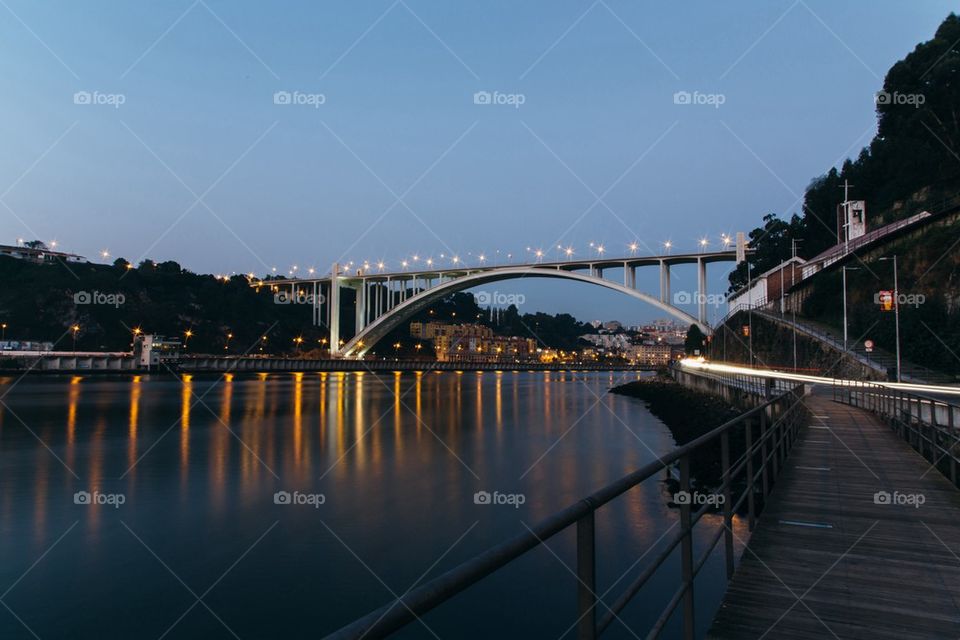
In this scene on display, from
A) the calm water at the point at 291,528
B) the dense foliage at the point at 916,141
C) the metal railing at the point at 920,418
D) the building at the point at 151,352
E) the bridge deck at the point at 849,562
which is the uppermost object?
the dense foliage at the point at 916,141

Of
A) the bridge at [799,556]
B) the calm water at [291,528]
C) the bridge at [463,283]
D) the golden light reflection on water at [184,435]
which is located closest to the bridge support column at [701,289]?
the bridge at [463,283]

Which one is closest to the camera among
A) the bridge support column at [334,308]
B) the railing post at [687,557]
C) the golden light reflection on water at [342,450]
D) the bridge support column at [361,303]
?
the railing post at [687,557]

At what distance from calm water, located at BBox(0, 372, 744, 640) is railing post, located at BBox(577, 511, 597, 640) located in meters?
6.96

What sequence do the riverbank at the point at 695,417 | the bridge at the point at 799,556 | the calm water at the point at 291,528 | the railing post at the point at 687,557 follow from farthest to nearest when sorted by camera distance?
the riverbank at the point at 695,417 → the calm water at the point at 291,528 → the railing post at the point at 687,557 → the bridge at the point at 799,556

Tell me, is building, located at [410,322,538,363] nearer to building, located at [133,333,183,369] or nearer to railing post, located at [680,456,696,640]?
building, located at [133,333,183,369]

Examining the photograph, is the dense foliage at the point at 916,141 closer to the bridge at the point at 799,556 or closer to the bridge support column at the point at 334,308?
the bridge at the point at 799,556

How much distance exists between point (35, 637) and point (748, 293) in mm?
59625

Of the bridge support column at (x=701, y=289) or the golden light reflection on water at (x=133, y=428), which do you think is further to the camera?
the bridge support column at (x=701, y=289)

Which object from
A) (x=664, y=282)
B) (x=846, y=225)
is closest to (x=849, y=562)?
(x=846, y=225)

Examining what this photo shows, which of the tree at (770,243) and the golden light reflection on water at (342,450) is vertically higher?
the tree at (770,243)

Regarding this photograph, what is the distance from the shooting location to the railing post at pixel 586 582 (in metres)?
2.01

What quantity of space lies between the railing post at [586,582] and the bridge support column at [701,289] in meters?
52.0

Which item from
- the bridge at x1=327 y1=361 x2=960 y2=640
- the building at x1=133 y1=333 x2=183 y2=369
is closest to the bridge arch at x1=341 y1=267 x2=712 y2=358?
the building at x1=133 y1=333 x2=183 y2=369

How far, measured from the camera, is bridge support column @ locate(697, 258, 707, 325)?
51553mm
